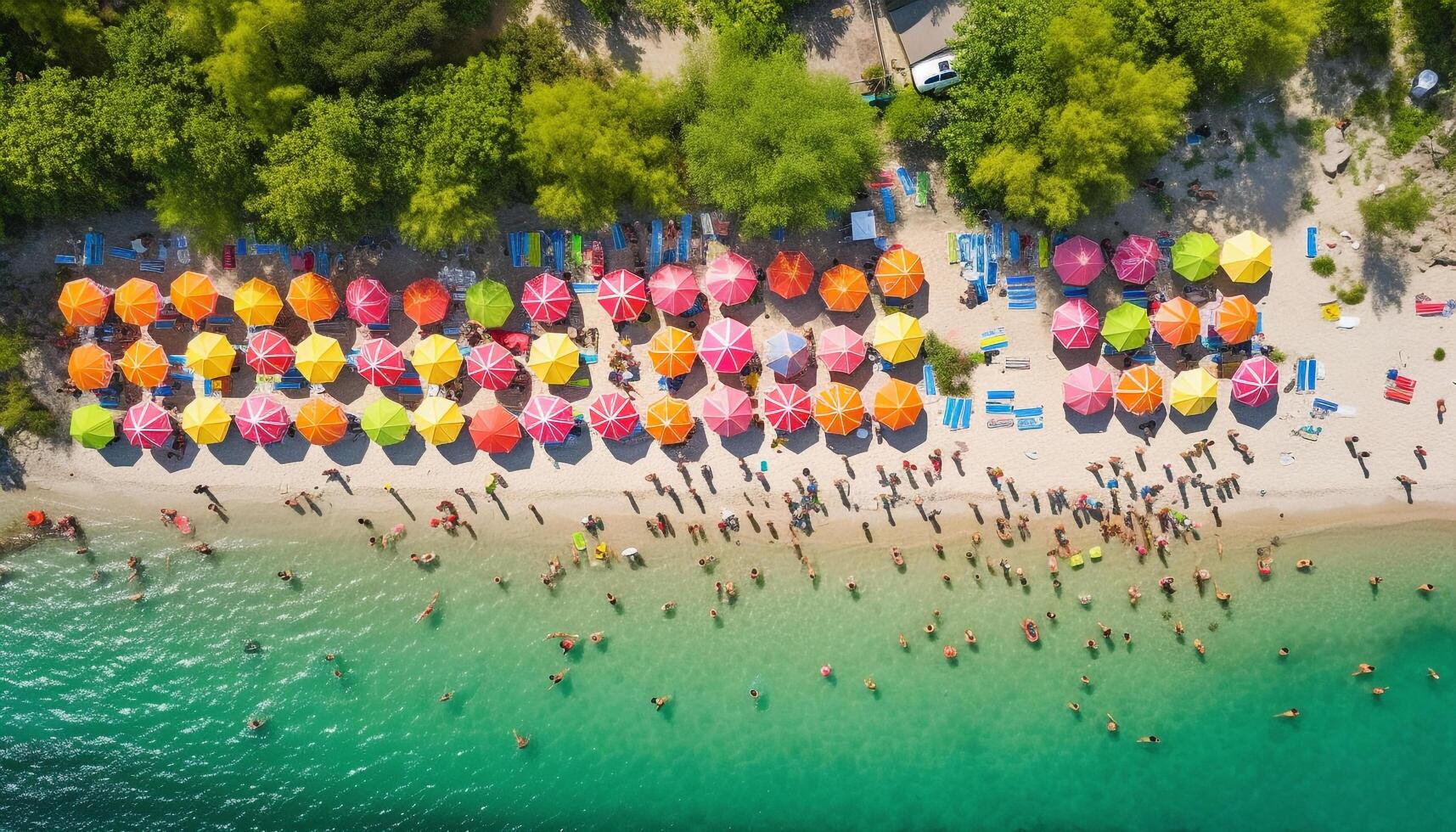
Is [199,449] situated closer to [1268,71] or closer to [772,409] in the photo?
[772,409]

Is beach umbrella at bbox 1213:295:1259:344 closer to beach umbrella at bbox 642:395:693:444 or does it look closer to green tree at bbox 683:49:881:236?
green tree at bbox 683:49:881:236

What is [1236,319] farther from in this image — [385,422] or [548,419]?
[385,422]

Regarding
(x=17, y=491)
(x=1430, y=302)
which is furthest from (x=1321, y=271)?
(x=17, y=491)

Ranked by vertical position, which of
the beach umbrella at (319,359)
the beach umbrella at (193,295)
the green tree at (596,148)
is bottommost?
the beach umbrella at (319,359)

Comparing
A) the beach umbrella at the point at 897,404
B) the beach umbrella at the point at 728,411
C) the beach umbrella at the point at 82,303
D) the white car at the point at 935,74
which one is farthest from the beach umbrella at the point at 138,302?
the white car at the point at 935,74

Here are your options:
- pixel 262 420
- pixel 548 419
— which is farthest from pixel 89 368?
pixel 548 419

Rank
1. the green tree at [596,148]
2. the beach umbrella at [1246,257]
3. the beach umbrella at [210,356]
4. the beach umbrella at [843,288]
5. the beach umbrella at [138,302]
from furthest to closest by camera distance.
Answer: the beach umbrella at [210,356] → the beach umbrella at [138,302] → the beach umbrella at [843,288] → the beach umbrella at [1246,257] → the green tree at [596,148]

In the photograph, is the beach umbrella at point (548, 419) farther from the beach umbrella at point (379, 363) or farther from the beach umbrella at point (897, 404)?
the beach umbrella at point (897, 404)
